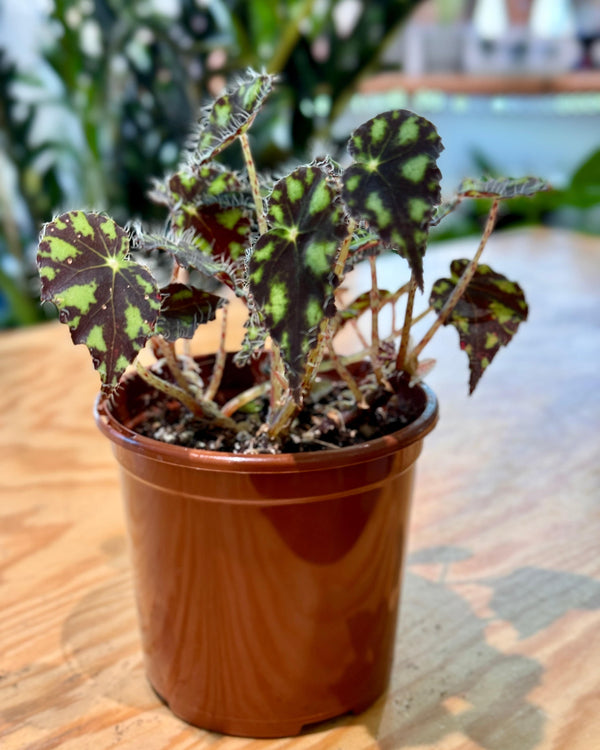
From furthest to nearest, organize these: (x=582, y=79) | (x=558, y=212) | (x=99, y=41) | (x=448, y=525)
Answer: (x=558, y=212) < (x=582, y=79) < (x=99, y=41) < (x=448, y=525)

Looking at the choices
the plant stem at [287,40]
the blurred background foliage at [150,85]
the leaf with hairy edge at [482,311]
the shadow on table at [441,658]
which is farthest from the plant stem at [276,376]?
the plant stem at [287,40]

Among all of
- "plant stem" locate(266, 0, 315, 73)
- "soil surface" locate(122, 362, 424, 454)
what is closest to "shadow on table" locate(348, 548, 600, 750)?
"soil surface" locate(122, 362, 424, 454)

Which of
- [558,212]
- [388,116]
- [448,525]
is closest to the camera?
[388,116]

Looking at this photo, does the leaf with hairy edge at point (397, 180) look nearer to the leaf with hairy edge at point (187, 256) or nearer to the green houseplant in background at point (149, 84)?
the leaf with hairy edge at point (187, 256)

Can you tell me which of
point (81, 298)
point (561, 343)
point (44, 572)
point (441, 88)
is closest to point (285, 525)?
point (81, 298)

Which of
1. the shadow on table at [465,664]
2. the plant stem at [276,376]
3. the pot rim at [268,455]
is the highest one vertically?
the plant stem at [276,376]

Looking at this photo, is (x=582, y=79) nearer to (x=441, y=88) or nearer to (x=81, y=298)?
(x=441, y=88)
